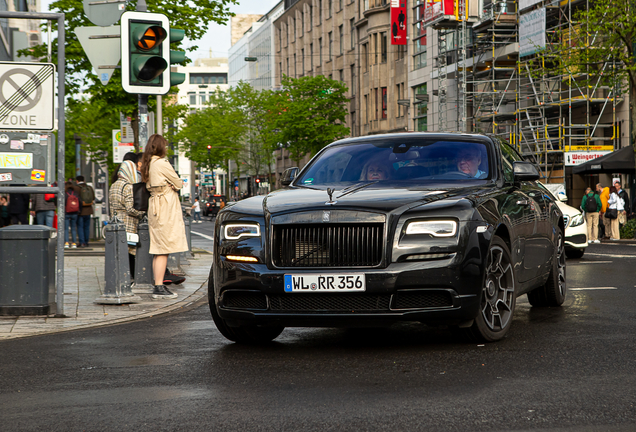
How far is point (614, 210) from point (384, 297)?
2209cm

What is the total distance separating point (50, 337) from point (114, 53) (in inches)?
213

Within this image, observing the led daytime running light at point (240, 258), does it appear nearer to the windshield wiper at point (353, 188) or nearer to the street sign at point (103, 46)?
the windshield wiper at point (353, 188)

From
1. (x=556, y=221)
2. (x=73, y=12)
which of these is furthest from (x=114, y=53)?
(x=73, y=12)

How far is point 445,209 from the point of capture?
611 cm

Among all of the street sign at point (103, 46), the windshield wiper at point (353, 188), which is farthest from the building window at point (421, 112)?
the windshield wiper at point (353, 188)

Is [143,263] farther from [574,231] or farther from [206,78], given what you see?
[206,78]

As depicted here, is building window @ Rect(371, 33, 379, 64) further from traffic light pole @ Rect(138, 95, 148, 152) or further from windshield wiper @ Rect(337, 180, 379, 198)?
windshield wiper @ Rect(337, 180, 379, 198)

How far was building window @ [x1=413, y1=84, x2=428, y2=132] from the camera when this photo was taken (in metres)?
51.1

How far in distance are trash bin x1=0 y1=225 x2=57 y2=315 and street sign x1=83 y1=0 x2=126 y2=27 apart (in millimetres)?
5532

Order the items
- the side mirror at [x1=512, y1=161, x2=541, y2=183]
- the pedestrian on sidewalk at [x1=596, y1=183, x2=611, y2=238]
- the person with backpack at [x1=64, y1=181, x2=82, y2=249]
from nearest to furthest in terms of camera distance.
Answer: the side mirror at [x1=512, y1=161, x2=541, y2=183]
the person with backpack at [x1=64, y1=181, x2=82, y2=249]
the pedestrian on sidewalk at [x1=596, y1=183, x2=611, y2=238]

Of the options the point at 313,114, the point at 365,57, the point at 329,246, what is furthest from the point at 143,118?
the point at 365,57

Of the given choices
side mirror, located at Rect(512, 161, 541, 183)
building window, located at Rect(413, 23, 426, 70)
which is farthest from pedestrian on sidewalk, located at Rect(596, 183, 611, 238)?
building window, located at Rect(413, 23, 426, 70)

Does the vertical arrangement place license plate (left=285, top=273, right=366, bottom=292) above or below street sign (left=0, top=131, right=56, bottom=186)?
below

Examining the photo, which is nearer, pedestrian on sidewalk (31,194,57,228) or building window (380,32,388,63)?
pedestrian on sidewalk (31,194,57,228)
